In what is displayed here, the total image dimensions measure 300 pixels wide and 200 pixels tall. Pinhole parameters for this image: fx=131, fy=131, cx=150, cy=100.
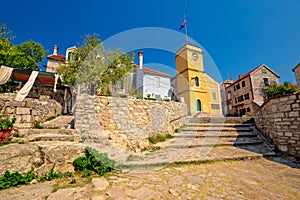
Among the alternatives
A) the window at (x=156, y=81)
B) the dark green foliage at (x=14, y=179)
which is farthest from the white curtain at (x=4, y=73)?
the window at (x=156, y=81)

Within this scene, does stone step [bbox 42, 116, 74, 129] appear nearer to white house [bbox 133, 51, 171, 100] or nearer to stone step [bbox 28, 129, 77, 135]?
stone step [bbox 28, 129, 77, 135]

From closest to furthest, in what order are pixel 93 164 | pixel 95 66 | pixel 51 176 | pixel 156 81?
pixel 51 176 < pixel 93 164 < pixel 95 66 < pixel 156 81

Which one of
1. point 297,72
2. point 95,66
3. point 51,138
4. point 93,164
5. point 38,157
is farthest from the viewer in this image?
point 297,72

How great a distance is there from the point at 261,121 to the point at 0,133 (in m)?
9.75

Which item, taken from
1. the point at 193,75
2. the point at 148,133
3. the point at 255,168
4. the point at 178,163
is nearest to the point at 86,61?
the point at 148,133

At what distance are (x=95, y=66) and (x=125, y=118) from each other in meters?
6.38

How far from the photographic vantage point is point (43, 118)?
6121 millimetres

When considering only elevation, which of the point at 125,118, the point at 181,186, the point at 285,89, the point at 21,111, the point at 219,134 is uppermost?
the point at 285,89

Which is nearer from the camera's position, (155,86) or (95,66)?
(95,66)

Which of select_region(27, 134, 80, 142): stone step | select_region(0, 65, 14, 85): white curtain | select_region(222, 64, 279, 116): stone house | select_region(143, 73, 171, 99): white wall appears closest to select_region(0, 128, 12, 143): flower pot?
select_region(27, 134, 80, 142): stone step

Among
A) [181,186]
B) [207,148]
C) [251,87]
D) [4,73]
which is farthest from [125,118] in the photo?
[251,87]

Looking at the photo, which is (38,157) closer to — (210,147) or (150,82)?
(210,147)

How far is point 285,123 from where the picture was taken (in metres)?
4.61

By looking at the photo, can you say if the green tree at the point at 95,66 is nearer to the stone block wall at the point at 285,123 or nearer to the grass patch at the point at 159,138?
the grass patch at the point at 159,138
